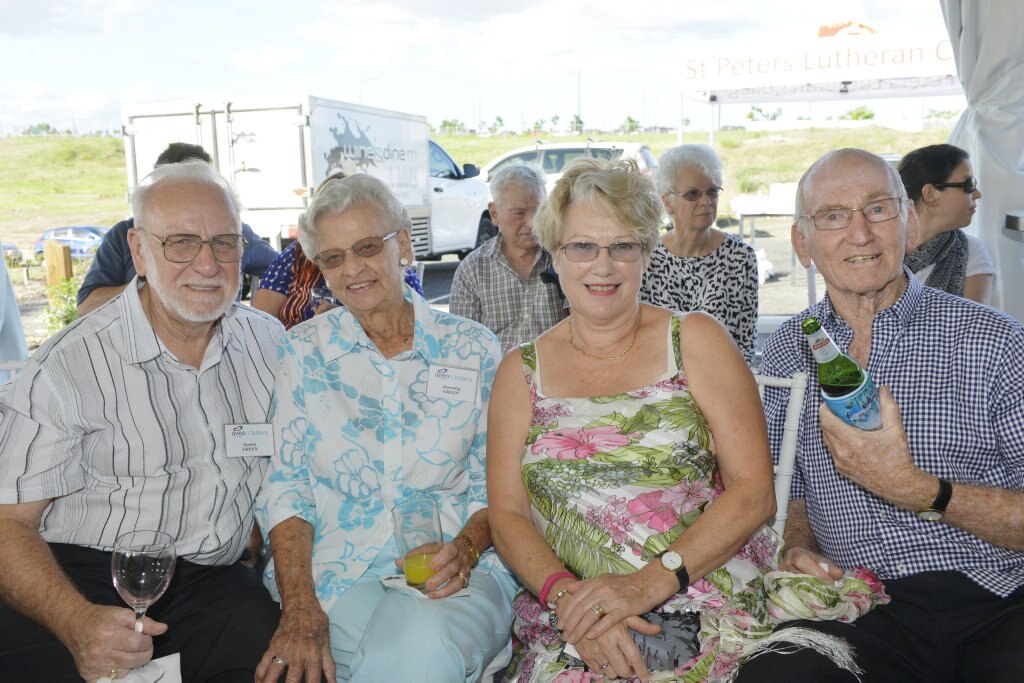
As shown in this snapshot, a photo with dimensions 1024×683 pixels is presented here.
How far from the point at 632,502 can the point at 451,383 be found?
0.65 meters

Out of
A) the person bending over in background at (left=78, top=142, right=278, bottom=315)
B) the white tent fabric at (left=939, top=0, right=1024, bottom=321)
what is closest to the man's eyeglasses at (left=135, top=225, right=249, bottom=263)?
the person bending over in background at (left=78, top=142, right=278, bottom=315)

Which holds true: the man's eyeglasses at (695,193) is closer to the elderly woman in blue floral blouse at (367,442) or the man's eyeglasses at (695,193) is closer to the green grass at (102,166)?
the elderly woman in blue floral blouse at (367,442)

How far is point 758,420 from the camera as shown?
80.6 inches

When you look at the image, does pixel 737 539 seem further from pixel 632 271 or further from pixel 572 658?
pixel 632 271

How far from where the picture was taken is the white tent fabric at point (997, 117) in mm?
4457

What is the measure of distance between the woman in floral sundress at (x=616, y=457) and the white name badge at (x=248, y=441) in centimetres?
66

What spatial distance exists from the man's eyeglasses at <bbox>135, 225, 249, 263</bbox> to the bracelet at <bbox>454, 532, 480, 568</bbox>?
40.6 inches

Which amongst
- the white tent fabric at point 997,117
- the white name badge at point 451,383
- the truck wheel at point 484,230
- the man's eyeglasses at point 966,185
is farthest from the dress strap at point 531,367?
the truck wheel at point 484,230

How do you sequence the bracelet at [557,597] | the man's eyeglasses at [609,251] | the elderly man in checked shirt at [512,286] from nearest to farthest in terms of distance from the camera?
the bracelet at [557,597]
the man's eyeglasses at [609,251]
the elderly man in checked shirt at [512,286]

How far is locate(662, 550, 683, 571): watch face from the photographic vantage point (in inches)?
74.4

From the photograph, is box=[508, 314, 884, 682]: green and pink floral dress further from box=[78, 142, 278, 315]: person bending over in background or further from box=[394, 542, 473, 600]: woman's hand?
box=[78, 142, 278, 315]: person bending over in background

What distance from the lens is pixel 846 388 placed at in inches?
Answer: 73.9

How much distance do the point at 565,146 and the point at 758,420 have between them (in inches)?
528

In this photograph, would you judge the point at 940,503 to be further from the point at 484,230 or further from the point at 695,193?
the point at 484,230
